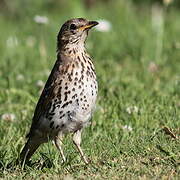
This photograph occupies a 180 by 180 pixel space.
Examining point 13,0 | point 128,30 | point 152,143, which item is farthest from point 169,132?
point 13,0

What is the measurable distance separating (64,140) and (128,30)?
16.4 ft

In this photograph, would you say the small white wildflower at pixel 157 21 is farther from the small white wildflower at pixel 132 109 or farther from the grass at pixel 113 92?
the small white wildflower at pixel 132 109

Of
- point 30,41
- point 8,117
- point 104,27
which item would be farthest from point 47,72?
point 30,41

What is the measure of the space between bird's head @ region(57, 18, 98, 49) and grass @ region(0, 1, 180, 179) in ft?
3.30

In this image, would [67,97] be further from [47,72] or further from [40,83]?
[47,72]

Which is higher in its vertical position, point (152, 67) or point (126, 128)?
point (152, 67)

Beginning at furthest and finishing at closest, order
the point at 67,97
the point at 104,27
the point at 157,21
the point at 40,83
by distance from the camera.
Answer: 1. the point at 157,21
2. the point at 104,27
3. the point at 40,83
4. the point at 67,97

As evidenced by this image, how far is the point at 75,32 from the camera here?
677 cm

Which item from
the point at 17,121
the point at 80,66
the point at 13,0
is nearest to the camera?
the point at 80,66

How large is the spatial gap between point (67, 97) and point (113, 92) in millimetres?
2232

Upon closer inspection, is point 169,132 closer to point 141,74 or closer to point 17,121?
point 17,121

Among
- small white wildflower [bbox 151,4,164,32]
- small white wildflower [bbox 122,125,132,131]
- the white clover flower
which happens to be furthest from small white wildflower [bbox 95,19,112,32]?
small white wildflower [bbox 122,125,132,131]

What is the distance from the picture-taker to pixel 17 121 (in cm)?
798

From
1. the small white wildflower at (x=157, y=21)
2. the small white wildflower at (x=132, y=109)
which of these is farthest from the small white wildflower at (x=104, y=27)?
the small white wildflower at (x=132, y=109)
